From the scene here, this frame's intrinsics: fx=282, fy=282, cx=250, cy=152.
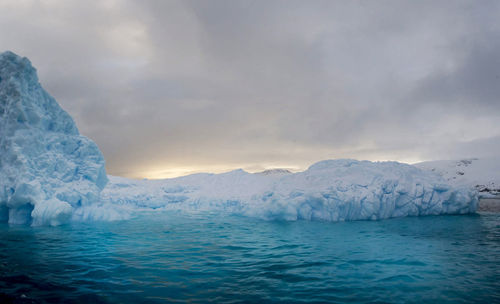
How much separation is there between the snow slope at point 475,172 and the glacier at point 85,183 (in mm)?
48504

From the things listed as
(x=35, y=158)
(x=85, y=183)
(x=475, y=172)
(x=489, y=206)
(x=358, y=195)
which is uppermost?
(x=475, y=172)

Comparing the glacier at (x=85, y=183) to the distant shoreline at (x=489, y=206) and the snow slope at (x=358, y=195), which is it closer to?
the snow slope at (x=358, y=195)

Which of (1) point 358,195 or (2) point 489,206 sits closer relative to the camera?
(1) point 358,195

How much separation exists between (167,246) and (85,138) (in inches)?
520

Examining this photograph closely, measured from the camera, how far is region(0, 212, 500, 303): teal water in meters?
5.26

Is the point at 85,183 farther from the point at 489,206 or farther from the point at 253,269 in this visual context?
the point at 489,206

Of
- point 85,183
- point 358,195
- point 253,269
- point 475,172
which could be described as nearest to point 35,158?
point 85,183

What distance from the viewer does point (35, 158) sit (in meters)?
16.3

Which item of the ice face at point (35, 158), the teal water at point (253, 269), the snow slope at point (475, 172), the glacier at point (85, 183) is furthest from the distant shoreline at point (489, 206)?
the ice face at point (35, 158)

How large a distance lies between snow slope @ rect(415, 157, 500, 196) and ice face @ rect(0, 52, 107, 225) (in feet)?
218

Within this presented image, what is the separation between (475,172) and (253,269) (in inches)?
3522

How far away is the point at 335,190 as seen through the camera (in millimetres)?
18359

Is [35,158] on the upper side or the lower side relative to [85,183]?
upper

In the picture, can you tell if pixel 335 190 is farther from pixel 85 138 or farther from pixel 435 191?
pixel 85 138
